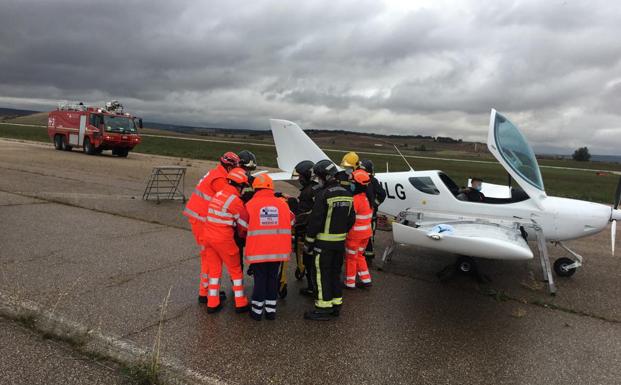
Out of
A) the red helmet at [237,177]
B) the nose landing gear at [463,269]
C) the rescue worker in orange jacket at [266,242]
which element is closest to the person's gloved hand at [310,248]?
the rescue worker in orange jacket at [266,242]

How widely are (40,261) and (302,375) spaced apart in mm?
4640

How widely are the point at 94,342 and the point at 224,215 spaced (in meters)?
1.75

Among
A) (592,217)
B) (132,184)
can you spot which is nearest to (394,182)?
(592,217)

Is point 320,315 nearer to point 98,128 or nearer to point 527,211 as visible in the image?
point 527,211

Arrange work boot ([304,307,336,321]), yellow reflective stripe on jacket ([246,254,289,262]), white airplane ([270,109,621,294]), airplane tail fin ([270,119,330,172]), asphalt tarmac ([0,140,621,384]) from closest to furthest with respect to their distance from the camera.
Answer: asphalt tarmac ([0,140,621,384])
yellow reflective stripe on jacket ([246,254,289,262])
work boot ([304,307,336,321])
white airplane ([270,109,621,294])
airplane tail fin ([270,119,330,172])

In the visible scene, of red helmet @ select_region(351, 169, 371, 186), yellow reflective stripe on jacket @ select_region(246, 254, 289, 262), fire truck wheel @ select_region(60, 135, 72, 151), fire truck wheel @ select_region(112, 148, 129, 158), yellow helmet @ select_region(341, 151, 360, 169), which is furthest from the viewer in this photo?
fire truck wheel @ select_region(60, 135, 72, 151)

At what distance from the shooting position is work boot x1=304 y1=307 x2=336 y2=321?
4.83 metres

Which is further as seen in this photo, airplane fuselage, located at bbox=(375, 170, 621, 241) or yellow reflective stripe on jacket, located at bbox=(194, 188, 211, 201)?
airplane fuselage, located at bbox=(375, 170, 621, 241)

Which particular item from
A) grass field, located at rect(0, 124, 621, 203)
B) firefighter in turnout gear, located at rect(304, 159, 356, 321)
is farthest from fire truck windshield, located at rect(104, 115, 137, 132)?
firefighter in turnout gear, located at rect(304, 159, 356, 321)

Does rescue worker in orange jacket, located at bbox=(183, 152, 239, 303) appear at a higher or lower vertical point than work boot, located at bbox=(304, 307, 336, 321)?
higher

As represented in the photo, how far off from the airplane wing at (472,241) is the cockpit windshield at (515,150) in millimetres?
1109

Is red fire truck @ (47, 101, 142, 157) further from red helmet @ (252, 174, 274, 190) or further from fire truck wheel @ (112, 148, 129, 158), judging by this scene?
red helmet @ (252, 174, 274, 190)

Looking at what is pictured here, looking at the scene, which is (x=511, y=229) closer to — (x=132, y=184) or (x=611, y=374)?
(x=611, y=374)

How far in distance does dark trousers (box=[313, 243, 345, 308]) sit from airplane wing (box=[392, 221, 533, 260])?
1.19 metres
